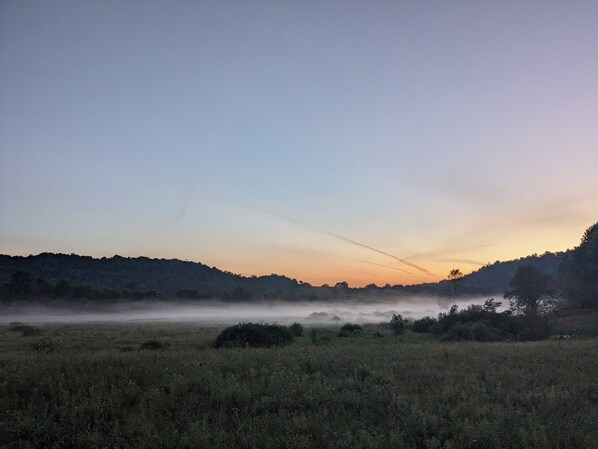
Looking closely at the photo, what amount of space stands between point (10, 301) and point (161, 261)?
319ft

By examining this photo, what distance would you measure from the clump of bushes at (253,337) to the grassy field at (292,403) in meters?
10.2

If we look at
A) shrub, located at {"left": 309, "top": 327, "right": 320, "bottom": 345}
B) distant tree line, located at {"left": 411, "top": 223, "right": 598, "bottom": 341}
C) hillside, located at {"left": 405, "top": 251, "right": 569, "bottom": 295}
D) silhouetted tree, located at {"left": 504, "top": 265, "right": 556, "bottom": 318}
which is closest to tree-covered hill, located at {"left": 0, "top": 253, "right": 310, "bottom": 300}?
hillside, located at {"left": 405, "top": 251, "right": 569, "bottom": 295}

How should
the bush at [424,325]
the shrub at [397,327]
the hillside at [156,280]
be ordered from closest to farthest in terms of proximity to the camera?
the shrub at [397,327]
the bush at [424,325]
the hillside at [156,280]

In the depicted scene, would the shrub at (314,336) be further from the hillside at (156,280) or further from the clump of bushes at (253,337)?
the hillside at (156,280)

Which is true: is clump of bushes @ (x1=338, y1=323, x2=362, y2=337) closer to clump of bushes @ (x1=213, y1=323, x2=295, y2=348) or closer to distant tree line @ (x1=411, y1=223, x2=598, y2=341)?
distant tree line @ (x1=411, y1=223, x2=598, y2=341)

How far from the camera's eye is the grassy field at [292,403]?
9086 mm

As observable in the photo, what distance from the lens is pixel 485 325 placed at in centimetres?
Answer: 3922

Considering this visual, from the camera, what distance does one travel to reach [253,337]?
29.2 metres

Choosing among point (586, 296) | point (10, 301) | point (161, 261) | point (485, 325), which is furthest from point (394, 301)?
point (485, 325)

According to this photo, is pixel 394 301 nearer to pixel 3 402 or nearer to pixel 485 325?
pixel 485 325

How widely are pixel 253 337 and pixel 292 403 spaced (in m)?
18.0

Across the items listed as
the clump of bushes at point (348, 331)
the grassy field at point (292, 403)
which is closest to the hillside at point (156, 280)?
the clump of bushes at point (348, 331)

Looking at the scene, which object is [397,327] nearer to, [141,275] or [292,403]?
[292,403]

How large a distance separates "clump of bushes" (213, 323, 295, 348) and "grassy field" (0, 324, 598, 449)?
10206mm
